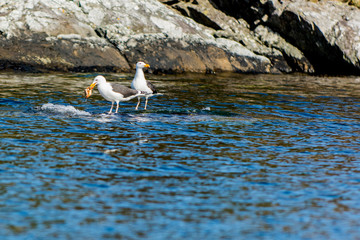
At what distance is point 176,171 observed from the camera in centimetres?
907

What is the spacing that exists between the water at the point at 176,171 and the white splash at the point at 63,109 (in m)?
0.03

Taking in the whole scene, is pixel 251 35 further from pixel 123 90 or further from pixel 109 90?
pixel 109 90

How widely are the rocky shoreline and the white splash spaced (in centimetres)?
1024

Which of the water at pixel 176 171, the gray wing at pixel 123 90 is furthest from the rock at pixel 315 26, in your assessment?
the gray wing at pixel 123 90

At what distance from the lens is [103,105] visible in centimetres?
1772

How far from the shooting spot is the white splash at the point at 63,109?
14.9 m

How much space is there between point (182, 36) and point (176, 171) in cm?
2112

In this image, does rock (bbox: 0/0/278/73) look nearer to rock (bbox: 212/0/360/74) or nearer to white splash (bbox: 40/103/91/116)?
rock (bbox: 212/0/360/74)

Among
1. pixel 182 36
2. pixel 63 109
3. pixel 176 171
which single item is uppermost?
pixel 182 36

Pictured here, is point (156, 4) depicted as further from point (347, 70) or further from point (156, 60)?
point (347, 70)

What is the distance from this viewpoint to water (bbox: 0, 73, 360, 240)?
6.59 metres

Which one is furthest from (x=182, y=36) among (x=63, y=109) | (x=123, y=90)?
(x=63, y=109)

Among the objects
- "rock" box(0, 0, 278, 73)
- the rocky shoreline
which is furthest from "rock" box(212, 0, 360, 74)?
"rock" box(0, 0, 278, 73)

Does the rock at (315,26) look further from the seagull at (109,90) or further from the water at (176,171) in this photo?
the seagull at (109,90)
